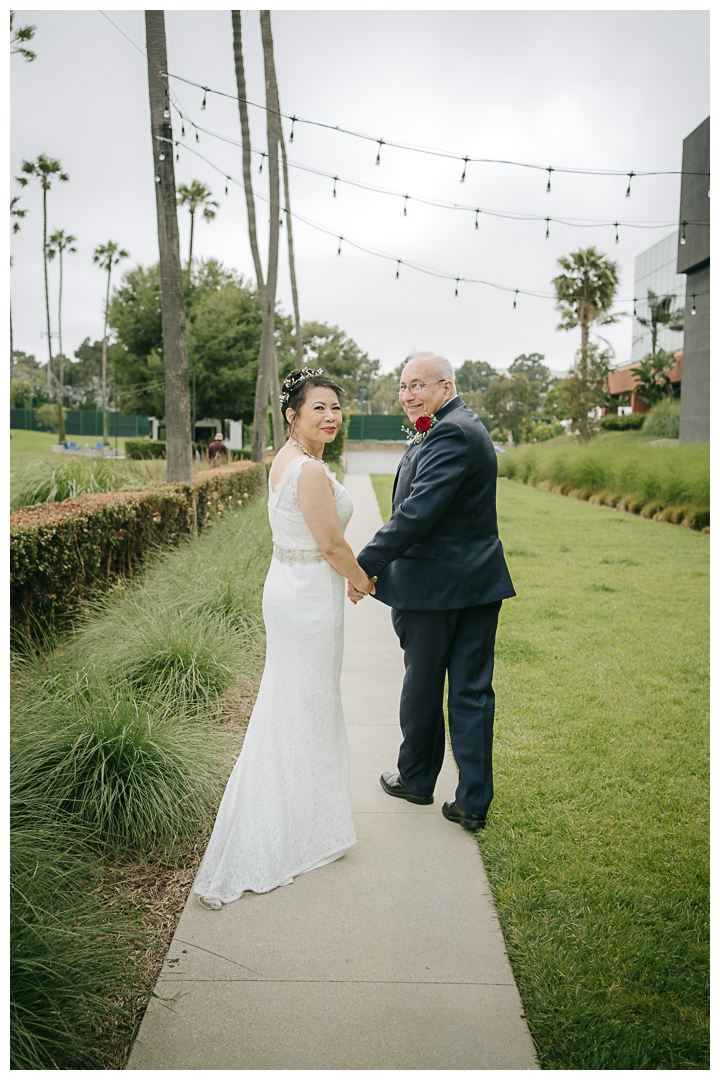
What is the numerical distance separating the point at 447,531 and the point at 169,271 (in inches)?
280

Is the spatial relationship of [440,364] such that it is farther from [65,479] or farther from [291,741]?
[65,479]

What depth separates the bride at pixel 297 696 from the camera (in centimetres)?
298

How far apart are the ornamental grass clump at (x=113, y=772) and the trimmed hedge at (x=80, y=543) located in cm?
177

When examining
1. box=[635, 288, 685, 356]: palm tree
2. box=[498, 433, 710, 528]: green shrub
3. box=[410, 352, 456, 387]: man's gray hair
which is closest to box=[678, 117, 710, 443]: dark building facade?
box=[498, 433, 710, 528]: green shrub

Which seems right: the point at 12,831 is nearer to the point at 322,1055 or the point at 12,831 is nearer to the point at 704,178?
the point at 322,1055

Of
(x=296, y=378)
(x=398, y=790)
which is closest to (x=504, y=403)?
(x=398, y=790)

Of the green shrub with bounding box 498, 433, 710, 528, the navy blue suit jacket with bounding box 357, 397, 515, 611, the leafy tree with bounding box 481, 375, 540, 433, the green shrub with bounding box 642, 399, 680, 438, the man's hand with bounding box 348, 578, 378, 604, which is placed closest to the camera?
the navy blue suit jacket with bounding box 357, 397, 515, 611

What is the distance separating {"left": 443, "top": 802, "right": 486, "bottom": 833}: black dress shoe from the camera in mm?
3482

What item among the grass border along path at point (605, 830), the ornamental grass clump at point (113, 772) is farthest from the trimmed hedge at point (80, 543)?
the grass border along path at point (605, 830)

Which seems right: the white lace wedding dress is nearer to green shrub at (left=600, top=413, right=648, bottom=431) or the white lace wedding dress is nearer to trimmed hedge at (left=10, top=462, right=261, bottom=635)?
trimmed hedge at (left=10, top=462, right=261, bottom=635)

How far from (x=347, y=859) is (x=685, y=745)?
2.54 metres

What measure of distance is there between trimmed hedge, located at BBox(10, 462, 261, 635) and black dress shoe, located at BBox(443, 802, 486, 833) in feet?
10.9

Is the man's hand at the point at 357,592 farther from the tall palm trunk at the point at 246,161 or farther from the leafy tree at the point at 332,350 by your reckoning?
the leafy tree at the point at 332,350

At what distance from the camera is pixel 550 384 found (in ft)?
356
